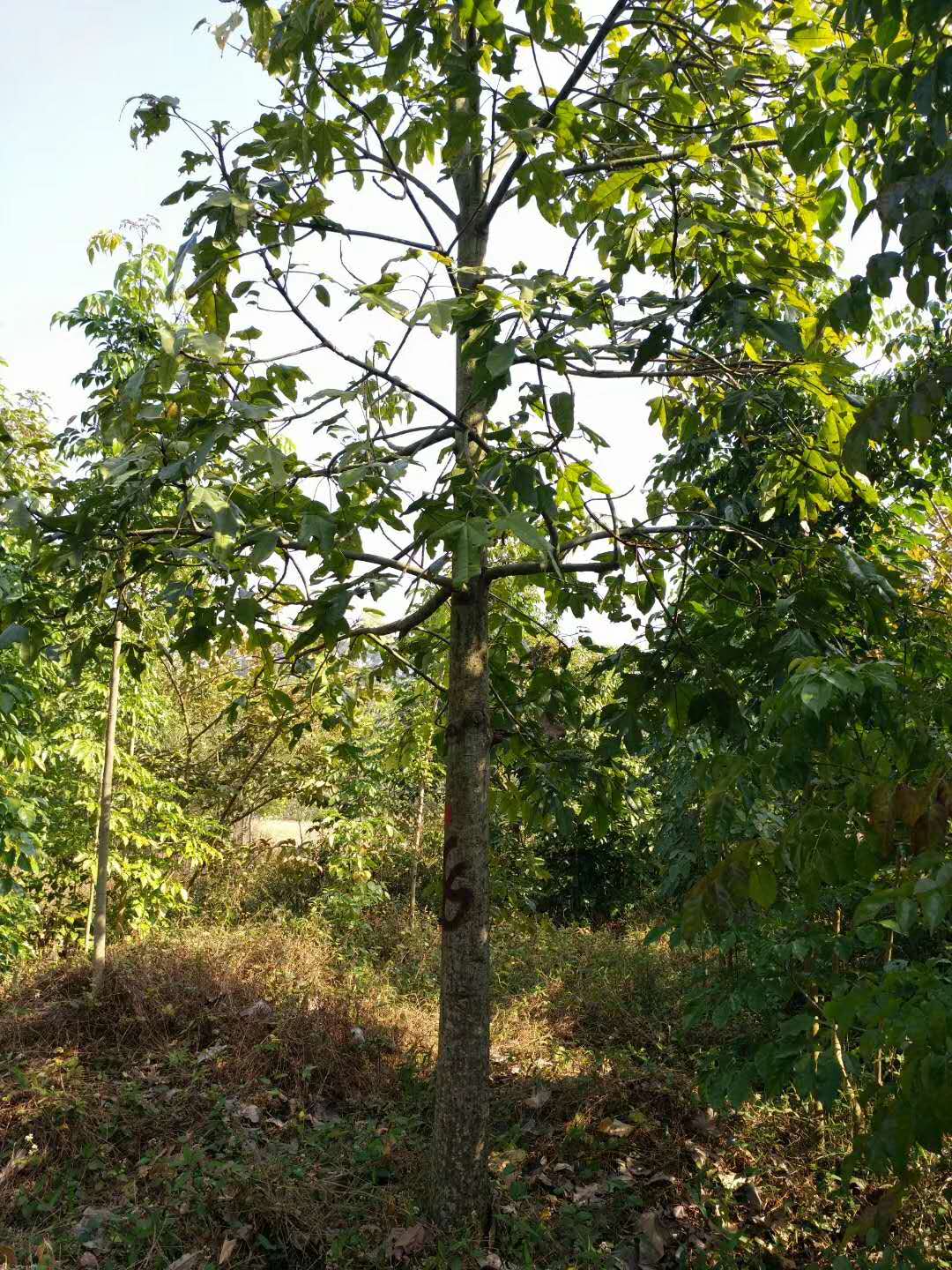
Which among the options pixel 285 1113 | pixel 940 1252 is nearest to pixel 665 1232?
pixel 940 1252

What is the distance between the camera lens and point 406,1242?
10.4 feet

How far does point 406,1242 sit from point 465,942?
3.52ft

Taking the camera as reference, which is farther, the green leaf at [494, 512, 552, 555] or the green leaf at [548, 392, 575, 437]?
the green leaf at [548, 392, 575, 437]

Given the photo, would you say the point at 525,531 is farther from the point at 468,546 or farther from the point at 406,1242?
the point at 406,1242

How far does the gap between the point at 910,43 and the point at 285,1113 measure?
4.86 m

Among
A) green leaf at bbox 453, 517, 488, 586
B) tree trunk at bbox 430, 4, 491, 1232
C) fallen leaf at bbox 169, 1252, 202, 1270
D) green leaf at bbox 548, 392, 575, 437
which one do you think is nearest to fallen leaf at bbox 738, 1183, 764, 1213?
tree trunk at bbox 430, 4, 491, 1232

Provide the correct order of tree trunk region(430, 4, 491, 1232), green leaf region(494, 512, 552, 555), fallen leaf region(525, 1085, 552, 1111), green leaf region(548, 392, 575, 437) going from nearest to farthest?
green leaf region(494, 512, 552, 555), green leaf region(548, 392, 575, 437), tree trunk region(430, 4, 491, 1232), fallen leaf region(525, 1085, 552, 1111)

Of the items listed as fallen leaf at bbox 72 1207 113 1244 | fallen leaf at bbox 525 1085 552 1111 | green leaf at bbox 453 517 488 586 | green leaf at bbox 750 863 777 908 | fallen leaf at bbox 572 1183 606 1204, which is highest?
green leaf at bbox 453 517 488 586

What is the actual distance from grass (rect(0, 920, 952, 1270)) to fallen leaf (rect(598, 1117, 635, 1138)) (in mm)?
14

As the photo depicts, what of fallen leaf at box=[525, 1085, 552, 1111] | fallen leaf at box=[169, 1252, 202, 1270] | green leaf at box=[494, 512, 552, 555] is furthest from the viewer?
fallen leaf at box=[525, 1085, 552, 1111]

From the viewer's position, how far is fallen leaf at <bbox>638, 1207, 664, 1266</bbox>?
330 cm

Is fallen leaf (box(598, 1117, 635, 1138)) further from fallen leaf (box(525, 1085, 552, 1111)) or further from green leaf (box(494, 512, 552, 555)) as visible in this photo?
green leaf (box(494, 512, 552, 555))

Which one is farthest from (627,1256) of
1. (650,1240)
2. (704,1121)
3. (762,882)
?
(762,882)

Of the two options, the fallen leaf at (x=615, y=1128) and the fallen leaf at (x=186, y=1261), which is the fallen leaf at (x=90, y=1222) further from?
the fallen leaf at (x=615, y=1128)
